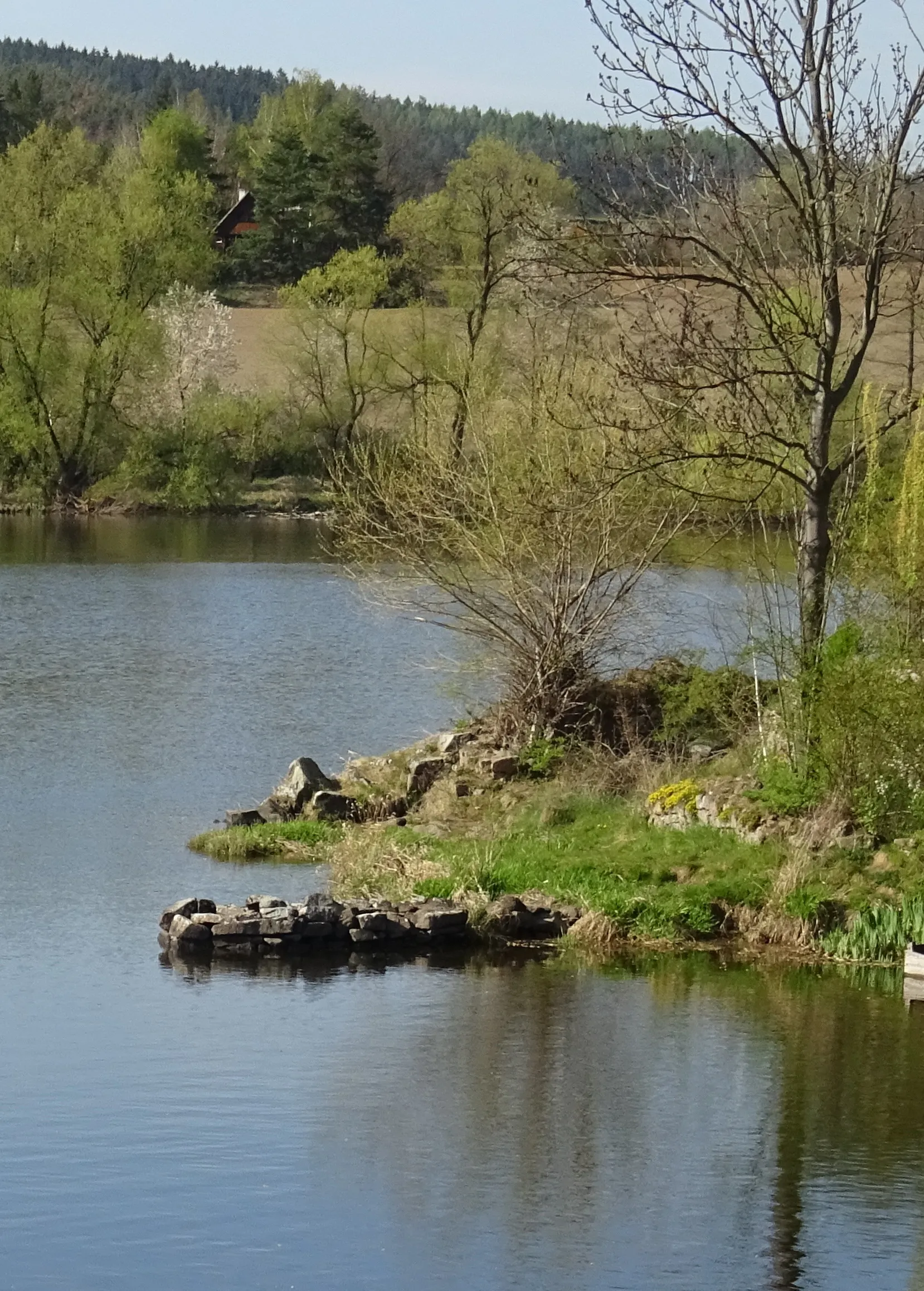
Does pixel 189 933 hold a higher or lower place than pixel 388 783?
lower

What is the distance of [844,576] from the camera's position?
71.9 ft

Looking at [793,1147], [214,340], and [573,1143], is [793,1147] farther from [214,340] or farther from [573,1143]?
[214,340]

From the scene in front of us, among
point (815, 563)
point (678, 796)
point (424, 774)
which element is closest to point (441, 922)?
point (678, 796)

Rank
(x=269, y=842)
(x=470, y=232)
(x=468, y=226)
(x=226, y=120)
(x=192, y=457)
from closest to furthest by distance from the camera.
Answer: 1. (x=269, y=842)
2. (x=470, y=232)
3. (x=468, y=226)
4. (x=192, y=457)
5. (x=226, y=120)

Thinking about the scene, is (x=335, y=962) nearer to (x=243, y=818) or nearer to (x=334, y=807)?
(x=334, y=807)

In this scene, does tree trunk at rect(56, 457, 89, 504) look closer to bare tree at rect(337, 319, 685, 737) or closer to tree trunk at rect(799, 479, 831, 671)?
bare tree at rect(337, 319, 685, 737)

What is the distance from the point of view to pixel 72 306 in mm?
67688

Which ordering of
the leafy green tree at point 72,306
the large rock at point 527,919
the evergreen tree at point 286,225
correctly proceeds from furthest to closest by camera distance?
the evergreen tree at point 286,225 → the leafy green tree at point 72,306 → the large rock at point 527,919

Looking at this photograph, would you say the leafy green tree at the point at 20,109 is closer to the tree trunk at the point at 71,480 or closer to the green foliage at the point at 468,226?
the green foliage at the point at 468,226

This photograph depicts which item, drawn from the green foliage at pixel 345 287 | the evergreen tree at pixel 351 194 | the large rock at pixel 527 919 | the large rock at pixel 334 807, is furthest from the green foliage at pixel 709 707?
the evergreen tree at pixel 351 194

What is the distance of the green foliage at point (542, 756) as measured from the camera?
23.3m

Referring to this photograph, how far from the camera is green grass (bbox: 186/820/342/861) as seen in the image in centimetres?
2269

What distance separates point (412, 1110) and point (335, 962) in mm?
4125

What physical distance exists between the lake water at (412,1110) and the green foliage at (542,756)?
11.4 ft
